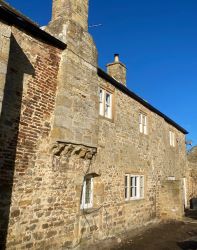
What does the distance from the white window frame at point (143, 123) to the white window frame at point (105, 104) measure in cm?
327

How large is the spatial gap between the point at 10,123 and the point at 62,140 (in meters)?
1.68

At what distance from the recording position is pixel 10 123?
6.48 meters

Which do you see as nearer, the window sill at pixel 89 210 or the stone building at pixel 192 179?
the window sill at pixel 89 210

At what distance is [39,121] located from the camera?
7305mm

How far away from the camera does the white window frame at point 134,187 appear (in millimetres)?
11484

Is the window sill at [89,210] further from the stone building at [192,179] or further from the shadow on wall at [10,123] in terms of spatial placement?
the stone building at [192,179]

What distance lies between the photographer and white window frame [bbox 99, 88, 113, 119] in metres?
10.3

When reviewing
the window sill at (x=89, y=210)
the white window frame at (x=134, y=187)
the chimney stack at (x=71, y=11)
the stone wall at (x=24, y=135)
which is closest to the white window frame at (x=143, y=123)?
the white window frame at (x=134, y=187)

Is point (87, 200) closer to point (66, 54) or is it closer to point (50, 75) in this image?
point (50, 75)

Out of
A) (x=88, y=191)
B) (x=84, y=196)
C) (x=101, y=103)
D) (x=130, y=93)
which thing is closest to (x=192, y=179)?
(x=130, y=93)

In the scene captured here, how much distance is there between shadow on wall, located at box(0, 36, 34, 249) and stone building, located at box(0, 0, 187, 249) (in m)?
0.02

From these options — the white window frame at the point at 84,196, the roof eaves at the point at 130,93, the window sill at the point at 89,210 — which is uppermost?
the roof eaves at the point at 130,93

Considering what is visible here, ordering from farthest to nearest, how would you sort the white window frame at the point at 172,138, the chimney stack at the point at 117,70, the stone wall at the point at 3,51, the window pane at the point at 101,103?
the white window frame at the point at 172,138 < the chimney stack at the point at 117,70 < the window pane at the point at 101,103 < the stone wall at the point at 3,51

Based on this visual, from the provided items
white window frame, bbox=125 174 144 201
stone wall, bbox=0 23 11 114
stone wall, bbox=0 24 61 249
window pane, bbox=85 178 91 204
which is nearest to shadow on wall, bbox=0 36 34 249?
stone wall, bbox=0 24 61 249
